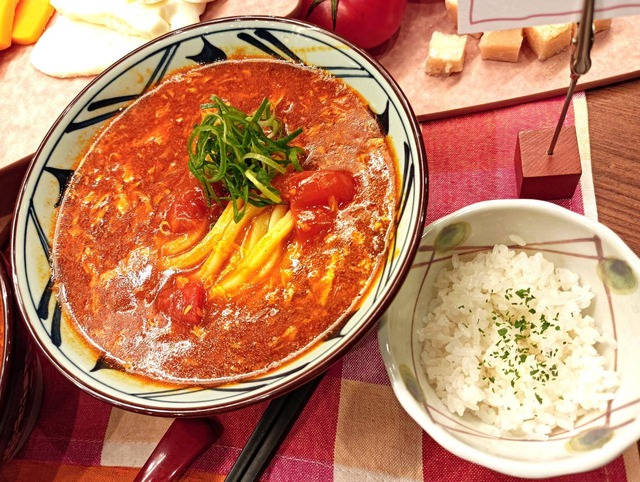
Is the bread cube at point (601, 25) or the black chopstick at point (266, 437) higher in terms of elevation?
the bread cube at point (601, 25)

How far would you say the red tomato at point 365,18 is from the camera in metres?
2.55

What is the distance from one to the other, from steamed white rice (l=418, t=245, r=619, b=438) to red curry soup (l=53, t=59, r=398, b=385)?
31 cm

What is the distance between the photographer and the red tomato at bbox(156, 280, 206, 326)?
192 centimetres

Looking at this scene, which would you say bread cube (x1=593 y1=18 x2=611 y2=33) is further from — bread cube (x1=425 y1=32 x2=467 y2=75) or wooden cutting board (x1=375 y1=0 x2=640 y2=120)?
bread cube (x1=425 y1=32 x2=467 y2=75)

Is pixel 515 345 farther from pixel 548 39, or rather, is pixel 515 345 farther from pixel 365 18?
pixel 365 18

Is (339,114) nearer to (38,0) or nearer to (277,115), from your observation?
(277,115)

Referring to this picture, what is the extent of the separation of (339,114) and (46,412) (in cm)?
155

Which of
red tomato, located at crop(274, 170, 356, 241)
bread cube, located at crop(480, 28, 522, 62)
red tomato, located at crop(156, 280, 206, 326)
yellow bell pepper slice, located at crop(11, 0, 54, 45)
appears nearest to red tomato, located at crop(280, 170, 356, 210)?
red tomato, located at crop(274, 170, 356, 241)

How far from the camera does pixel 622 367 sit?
5.76 feet

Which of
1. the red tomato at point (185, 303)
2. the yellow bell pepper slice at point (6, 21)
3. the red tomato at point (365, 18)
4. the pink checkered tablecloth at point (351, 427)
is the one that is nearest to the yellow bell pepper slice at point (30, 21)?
the yellow bell pepper slice at point (6, 21)

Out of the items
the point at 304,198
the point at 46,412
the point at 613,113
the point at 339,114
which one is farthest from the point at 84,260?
the point at 613,113

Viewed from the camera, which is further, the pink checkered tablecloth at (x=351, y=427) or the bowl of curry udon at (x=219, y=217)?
the pink checkered tablecloth at (x=351, y=427)

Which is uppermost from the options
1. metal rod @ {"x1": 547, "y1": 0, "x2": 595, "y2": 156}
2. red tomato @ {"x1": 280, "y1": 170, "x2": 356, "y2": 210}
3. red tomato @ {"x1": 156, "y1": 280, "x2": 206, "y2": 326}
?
metal rod @ {"x1": 547, "y1": 0, "x2": 595, "y2": 156}

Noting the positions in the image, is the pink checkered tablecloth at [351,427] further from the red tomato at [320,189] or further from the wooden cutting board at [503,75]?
the red tomato at [320,189]
